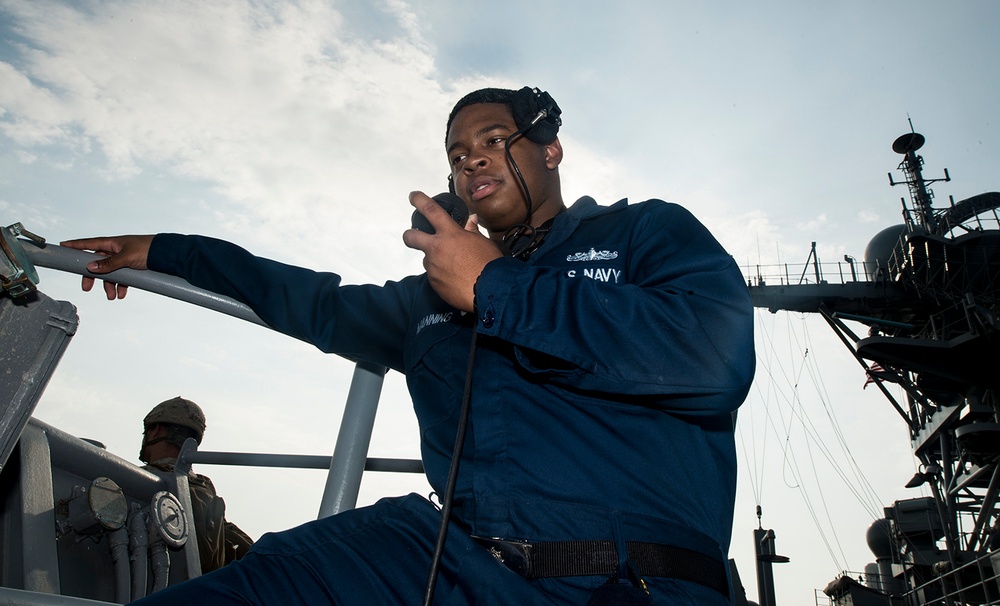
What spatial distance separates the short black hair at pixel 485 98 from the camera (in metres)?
2.35

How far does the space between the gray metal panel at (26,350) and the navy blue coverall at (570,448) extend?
45cm

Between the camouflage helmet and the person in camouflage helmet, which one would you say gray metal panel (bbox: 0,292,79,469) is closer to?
the person in camouflage helmet

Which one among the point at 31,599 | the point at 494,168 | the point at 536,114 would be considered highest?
the point at 536,114

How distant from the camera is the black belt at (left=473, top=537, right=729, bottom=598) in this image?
1.17m

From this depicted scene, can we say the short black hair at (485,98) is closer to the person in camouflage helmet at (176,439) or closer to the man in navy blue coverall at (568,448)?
the man in navy blue coverall at (568,448)

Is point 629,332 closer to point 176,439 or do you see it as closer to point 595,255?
point 595,255

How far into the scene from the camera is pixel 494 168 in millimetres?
2166

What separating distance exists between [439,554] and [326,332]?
100 cm

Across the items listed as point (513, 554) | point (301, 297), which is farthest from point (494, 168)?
point (513, 554)

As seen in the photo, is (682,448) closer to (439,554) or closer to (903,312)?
(439,554)

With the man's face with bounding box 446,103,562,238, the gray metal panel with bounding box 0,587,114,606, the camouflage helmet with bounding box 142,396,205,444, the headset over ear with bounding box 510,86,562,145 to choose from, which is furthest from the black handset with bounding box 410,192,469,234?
the camouflage helmet with bounding box 142,396,205,444

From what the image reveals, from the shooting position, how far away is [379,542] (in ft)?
4.42

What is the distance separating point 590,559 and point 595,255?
0.73m

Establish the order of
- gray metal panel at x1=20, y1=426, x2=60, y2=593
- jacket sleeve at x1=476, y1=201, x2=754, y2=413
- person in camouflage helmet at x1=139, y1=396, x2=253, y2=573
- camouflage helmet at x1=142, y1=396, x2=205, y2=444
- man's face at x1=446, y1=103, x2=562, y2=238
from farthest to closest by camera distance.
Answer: camouflage helmet at x1=142, y1=396, x2=205, y2=444 → person in camouflage helmet at x1=139, y1=396, x2=253, y2=573 → man's face at x1=446, y1=103, x2=562, y2=238 → gray metal panel at x1=20, y1=426, x2=60, y2=593 → jacket sleeve at x1=476, y1=201, x2=754, y2=413
